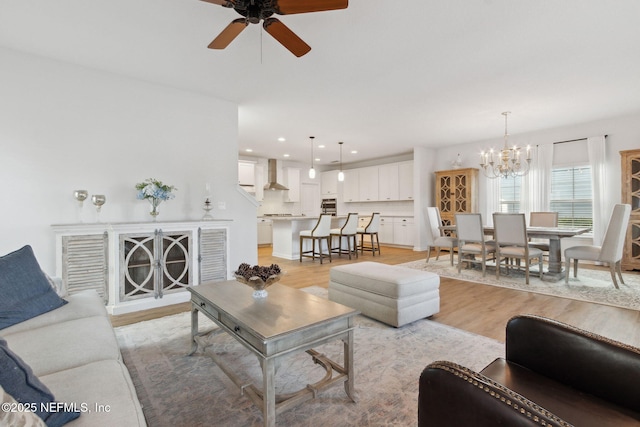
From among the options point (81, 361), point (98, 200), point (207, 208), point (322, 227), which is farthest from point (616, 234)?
point (98, 200)

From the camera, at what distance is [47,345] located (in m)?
1.43

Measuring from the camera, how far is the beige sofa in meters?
0.98

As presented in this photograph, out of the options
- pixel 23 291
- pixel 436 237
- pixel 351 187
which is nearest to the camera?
pixel 23 291

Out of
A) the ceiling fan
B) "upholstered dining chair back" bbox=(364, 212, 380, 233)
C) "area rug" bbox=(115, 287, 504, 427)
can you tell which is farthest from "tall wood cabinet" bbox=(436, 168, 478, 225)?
the ceiling fan

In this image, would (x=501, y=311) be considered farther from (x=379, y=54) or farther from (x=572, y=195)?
(x=572, y=195)

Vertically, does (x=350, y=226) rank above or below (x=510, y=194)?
below

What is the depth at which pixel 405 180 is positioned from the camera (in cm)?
819

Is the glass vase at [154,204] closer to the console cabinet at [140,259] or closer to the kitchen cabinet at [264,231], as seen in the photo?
the console cabinet at [140,259]

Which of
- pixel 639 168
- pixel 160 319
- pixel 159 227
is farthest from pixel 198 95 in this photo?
pixel 639 168

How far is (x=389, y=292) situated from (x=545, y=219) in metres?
4.32

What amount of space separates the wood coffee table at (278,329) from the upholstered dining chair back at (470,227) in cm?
371

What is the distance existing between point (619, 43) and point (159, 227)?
15.9 ft

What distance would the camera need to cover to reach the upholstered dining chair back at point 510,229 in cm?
425

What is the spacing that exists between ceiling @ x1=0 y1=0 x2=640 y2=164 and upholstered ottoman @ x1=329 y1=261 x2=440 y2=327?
214cm
